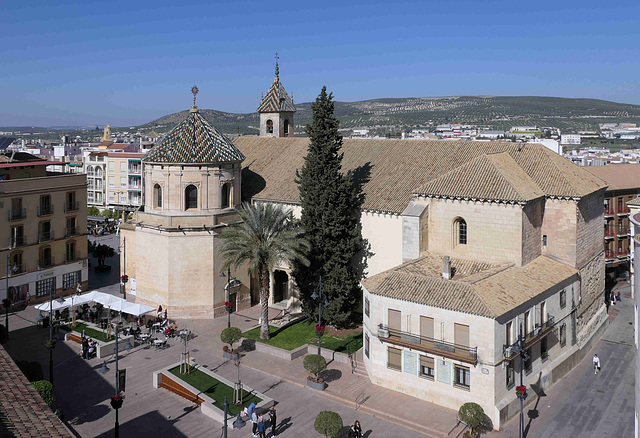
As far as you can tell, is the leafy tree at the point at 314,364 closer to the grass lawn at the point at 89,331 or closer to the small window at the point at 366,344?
the small window at the point at 366,344

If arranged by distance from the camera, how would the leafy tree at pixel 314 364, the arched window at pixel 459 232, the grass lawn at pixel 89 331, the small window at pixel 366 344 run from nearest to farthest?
the leafy tree at pixel 314 364, the small window at pixel 366 344, the arched window at pixel 459 232, the grass lawn at pixel 89 331

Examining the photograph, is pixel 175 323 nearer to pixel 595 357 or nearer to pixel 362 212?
pixel 362 212

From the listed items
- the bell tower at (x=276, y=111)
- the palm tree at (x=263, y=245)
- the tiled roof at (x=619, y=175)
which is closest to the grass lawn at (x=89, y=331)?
the palm tree at (x=263, y=245)

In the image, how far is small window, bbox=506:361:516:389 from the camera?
2777 centimetres

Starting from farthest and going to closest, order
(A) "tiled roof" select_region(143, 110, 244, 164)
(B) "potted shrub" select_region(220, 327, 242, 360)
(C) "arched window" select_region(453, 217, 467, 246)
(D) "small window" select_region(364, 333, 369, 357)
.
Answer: (A) "tiled roof" select_region(143, 110, 244, 164) < (C) "arched window" select_region(453, 217, 467, 246) < (B) "potted shrub" select_region(220, 327, 242, 360) < (D) "small window" select_region(364, 333, 369, 357)

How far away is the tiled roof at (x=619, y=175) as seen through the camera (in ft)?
172

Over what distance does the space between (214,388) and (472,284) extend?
45.9 ft

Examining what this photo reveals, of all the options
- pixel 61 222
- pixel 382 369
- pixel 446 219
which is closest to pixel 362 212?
pixel 446 219

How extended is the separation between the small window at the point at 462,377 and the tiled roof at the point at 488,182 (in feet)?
32.7

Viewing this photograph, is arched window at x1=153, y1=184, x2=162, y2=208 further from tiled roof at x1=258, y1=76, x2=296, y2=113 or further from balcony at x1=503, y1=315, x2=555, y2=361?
balcony at x1=503, y1=315, x2=555, y2=361

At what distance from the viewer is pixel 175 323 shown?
39312mm

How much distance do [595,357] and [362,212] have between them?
16.4 metres

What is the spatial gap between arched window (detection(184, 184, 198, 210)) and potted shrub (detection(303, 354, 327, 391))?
16.0 meters

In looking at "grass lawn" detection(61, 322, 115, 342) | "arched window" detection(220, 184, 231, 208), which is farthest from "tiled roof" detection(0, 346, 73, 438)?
"arched window" detection(220, 184, 231, 208)
